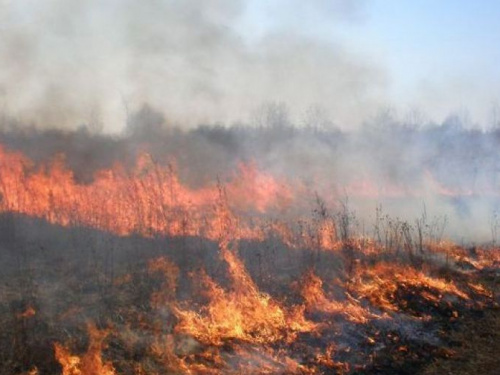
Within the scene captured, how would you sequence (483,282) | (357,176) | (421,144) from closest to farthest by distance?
(483,282) → (357,176) → (421,144)

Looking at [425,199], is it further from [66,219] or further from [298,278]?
[66,219]

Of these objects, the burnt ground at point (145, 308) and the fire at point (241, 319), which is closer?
the burnt ground at point (145, 308)

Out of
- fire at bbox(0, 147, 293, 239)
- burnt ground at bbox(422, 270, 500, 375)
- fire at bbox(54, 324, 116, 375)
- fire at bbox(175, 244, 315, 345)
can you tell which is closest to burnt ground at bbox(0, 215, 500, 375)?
burnt ground at bbox(422, 270, 500, 375)

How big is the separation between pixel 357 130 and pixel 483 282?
35.7 ft

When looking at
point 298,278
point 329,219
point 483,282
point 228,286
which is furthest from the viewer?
point 329,219

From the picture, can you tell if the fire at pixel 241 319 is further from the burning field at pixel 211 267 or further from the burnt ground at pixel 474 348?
the burnt ground at pixel 474 348

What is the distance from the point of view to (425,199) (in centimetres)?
2203

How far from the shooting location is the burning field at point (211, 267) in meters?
8.42

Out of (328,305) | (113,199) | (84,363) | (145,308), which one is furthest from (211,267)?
(84,363)

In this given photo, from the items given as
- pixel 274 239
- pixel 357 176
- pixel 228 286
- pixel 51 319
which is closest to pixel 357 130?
pixel 357 176

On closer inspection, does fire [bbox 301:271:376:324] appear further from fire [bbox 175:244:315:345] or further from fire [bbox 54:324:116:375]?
fire [bbox 54:324:116:375]

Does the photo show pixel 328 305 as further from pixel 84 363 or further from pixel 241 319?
pixel 84 363

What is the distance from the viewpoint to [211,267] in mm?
12172

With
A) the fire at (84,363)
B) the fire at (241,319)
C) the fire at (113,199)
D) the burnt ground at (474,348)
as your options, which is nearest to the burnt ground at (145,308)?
the burnt ground at (474,348)
